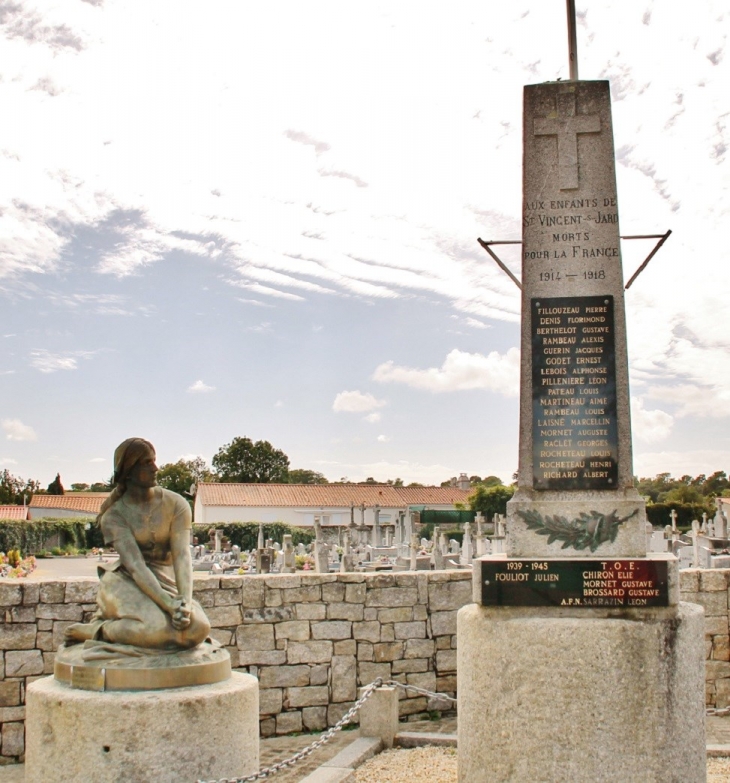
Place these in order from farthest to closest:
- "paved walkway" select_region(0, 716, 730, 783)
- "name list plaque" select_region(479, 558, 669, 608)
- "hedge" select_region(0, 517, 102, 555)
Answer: "hedge" select_region(0, 517, 102, 555) < "paved walkway" select_region(0, 716, 730, 783) < "name list plaque" select_region(479, 558, 669, 608)

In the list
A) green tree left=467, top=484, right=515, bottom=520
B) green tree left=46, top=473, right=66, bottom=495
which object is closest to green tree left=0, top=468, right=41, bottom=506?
green tree left=46, top=473, right=66, bottom=495

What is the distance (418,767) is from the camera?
6.19 m

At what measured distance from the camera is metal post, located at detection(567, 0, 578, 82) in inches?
232

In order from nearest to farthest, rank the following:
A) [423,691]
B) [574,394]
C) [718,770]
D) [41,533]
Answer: [574,394] → [718,770] → [423,691] → [41,533]

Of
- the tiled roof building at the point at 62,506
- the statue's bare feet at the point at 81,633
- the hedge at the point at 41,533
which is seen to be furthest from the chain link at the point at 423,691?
the tiled roof building at the point at 62,506

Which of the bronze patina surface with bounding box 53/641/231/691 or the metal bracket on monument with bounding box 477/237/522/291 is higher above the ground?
the metal bracket on monument with bounding box 477/237/522/291

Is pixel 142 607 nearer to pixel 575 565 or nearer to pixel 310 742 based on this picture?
pixel 575 565

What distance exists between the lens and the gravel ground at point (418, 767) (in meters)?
5.91

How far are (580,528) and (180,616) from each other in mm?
2409

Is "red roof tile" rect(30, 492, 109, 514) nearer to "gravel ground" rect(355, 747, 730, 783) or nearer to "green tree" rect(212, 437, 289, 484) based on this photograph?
"green tree" rect(212, 437, 289, 484)

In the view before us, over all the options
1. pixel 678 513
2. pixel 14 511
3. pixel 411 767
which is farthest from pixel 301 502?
pixel 411 767

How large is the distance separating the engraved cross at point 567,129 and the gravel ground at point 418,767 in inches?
165

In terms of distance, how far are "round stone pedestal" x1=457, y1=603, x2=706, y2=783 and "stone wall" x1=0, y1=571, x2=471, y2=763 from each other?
9.81ft

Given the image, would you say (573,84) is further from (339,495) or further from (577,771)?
(339,495)
